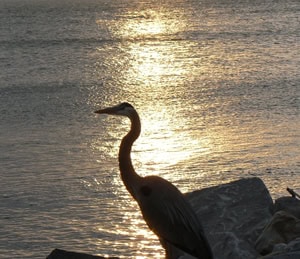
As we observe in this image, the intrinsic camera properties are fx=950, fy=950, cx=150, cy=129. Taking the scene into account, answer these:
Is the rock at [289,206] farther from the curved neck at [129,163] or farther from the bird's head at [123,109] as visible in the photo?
the bird's head at [123,109]

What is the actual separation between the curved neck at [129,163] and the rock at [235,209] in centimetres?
127

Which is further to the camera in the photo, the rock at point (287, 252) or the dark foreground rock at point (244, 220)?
the dark foreground rock at point (244, 220)

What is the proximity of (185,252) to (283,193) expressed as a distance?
16.7 ft

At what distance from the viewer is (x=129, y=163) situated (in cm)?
989

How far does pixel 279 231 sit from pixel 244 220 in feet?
2.25

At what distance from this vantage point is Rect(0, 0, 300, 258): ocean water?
1373 cm

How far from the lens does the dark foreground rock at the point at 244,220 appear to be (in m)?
10.2

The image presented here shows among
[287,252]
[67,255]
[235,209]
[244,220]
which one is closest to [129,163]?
[67,255]

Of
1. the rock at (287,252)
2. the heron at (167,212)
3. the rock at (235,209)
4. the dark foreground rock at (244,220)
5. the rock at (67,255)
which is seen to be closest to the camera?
the rock at (287,252)

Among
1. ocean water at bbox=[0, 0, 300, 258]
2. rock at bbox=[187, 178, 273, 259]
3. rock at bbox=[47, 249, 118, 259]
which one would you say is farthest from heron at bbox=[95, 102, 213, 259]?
ocean water at bbox=[0, 0, 300, 258]

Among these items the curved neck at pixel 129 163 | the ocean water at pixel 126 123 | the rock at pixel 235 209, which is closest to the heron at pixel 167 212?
the curved neck at pixel 129 163

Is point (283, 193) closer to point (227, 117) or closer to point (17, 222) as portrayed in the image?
point (17, 222)

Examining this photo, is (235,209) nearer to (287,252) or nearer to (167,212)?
(167,212)

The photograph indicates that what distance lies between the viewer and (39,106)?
72.2 feet
